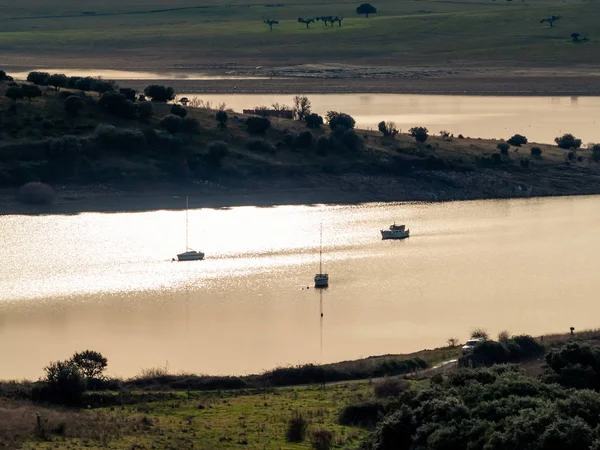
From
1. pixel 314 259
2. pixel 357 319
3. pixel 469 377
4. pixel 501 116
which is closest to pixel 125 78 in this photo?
pixel 501 116

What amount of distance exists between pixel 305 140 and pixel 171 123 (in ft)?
26.1

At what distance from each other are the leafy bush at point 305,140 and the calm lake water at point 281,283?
8.82 m

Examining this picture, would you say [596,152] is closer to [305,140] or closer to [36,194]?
[305,140]

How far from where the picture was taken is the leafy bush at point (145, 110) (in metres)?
94.8

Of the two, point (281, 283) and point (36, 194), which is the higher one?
point (36, 194)

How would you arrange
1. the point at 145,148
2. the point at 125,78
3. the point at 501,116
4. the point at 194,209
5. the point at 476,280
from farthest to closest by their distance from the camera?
the point at 125,78 → the point at 501,116 → the point at 145,148 → the point at 194,209 → the point at 476,280

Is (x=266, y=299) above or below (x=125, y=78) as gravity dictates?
below

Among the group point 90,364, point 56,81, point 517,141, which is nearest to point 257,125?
point 56,81

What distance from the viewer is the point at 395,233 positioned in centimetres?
7706

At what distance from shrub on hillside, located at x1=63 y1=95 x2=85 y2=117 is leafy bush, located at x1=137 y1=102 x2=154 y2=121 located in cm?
360

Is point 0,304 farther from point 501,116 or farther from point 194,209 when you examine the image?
point 501,116

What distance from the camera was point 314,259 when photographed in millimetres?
71625

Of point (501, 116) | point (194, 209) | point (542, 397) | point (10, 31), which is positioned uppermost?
point (10, 31)

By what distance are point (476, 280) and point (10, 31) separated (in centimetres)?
13255
